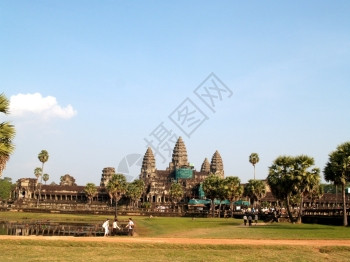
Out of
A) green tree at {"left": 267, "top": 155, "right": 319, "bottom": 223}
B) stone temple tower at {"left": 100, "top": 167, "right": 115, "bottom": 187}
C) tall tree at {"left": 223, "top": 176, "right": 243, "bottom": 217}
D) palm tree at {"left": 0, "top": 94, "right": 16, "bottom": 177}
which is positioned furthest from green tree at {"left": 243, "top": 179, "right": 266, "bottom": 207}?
stone temple tower at {"left": 100, "top": 167, "right": 115, "bottom": 187}

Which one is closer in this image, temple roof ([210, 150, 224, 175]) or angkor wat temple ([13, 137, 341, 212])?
angkor wat temple ([13, 137, 341, 212])

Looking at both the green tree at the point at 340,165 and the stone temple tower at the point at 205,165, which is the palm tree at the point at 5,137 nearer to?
the green tree at the point at 340,165

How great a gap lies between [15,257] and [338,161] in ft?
111

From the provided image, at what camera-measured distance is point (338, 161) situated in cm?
4088

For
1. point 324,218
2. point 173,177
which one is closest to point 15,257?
point 324,218

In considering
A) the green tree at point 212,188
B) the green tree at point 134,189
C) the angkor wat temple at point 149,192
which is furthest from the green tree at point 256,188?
the green tree at point 134,189

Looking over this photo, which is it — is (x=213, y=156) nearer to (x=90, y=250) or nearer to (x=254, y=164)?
(x=254, y=164)

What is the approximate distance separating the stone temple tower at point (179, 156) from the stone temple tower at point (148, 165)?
886 centimetres

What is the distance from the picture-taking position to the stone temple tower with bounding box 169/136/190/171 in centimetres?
16514

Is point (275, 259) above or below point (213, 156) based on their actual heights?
below

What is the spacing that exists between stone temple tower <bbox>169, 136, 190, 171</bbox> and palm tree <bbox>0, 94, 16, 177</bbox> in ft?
475

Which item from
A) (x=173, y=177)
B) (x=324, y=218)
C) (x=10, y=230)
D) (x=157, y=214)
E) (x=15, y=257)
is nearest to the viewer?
(x=15, y=257)

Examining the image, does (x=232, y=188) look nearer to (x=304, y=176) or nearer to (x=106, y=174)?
(x=304, y=176)

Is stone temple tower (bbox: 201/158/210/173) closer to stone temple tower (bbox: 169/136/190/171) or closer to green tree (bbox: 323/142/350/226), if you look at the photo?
stone temple tower (bbox: 169/136/190/171)
